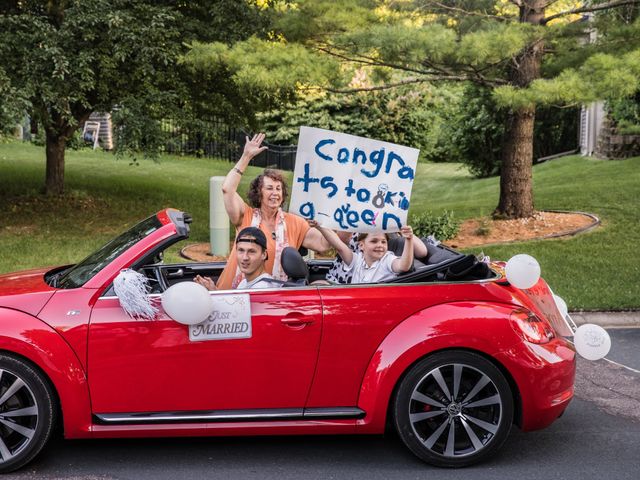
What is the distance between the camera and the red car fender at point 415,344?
4.39 meters

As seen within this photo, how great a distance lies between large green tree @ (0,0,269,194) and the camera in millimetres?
11711

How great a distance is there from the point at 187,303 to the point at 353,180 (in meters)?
1.36

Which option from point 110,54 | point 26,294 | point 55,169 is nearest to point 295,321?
point 26,294

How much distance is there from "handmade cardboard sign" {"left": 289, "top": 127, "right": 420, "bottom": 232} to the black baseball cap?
0.35 m

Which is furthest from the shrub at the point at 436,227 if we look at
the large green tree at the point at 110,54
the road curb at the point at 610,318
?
the large green tree at the point at 110,54

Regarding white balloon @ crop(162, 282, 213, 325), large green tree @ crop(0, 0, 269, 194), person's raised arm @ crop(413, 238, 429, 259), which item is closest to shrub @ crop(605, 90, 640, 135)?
large green tree @ crop(0, 0, 269, 194)

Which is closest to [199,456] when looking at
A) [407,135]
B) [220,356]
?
[220,356]

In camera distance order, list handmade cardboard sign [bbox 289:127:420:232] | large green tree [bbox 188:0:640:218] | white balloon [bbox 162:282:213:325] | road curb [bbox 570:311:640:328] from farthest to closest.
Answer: large green tree [bbox 188:0:640:218]
road curb [bbox 570:311:640:328]
handmade cardboard sign [bbox 289:127:420:232]
white balloon [bbox 162:282:213:325]

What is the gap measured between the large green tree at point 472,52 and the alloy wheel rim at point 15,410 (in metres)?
6.53

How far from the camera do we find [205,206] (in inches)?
639

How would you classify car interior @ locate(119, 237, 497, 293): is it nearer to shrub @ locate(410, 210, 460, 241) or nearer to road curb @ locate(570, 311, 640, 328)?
road curb @ locate(570, 311, 640, 328)

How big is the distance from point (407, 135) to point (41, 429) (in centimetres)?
2820

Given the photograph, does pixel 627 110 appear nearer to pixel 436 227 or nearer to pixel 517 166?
pixel 517 166

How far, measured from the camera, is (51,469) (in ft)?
14.4
